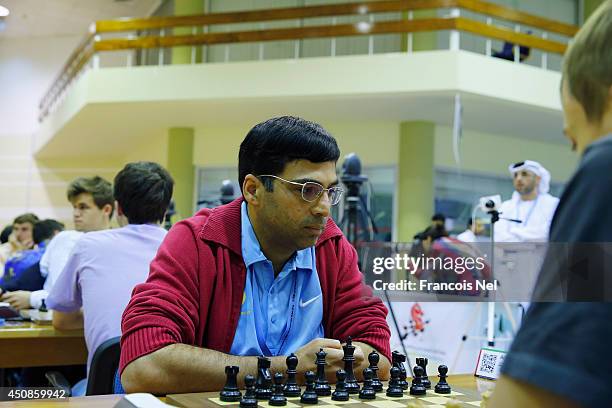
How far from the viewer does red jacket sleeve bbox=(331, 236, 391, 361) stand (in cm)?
179

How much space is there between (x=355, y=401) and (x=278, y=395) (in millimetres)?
158

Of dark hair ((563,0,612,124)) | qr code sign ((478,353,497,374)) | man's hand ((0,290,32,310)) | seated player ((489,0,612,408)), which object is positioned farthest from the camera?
man's hand ((0,290,32,310))

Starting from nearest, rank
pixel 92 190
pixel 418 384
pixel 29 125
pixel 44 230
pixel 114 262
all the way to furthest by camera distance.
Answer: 1. pixel 418 384
2. pixel 114 262
3. pixel 92 190
4. pixel 44 230
5. pixel 29 125

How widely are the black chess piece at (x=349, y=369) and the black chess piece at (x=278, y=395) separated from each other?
0.48ft

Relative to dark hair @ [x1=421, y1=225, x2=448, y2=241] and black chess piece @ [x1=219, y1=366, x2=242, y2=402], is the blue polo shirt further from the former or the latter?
dark hair @ [x1=421, y1=225, x2=448, y2=241]

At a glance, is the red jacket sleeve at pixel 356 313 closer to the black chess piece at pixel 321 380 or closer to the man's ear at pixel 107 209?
the black chess piece at pixel 321 380

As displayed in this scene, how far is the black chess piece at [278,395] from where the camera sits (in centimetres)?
125

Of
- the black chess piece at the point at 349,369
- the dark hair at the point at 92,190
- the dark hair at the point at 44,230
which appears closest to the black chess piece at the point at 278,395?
the black chess piece at the point at 349,369

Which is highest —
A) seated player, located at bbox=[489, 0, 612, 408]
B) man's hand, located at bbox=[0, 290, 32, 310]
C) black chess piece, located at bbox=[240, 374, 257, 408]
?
seated player, located at bbox=[489, 0, 612, 408]

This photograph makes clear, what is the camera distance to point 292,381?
1.38 meters

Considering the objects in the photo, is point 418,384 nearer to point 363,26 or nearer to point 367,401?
point 367,401

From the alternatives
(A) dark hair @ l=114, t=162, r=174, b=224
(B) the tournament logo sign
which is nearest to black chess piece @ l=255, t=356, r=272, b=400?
(A) dark hair @ l=114, t=162, r=174, b=224

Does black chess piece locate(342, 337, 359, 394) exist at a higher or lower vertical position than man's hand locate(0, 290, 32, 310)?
higher

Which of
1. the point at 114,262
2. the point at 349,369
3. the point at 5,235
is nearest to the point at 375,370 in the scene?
the point at 349,369
